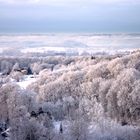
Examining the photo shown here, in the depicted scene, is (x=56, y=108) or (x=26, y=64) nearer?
(x=56, y=108)

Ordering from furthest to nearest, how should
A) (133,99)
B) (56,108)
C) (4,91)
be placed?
(133,99) < (56,108) < (4,91)

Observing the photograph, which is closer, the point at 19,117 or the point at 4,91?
the point at 19,117

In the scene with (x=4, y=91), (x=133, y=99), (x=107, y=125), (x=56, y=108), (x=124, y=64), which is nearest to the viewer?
(x=107, y=125)

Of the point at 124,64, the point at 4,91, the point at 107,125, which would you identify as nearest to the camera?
the point at 107,125

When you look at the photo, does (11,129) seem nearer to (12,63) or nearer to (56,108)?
(56,108)

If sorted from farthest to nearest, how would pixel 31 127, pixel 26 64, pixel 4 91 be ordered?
pixel 26 64 < pixel 4 91 < pixel 31 127

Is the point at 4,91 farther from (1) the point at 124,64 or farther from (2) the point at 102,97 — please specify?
(1) the point at 124,64

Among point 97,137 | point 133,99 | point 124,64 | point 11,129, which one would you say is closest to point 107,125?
point 97,137

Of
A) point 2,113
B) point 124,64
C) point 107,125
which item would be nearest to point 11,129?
point 2,113

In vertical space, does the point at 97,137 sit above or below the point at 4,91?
below
